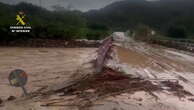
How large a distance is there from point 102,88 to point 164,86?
6.22 ft

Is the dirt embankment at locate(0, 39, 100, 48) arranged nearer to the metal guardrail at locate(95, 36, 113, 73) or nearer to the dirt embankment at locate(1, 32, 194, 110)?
the metal guardrail at locate(95, 36, 113, 73)

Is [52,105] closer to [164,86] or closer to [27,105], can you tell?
[27,105]

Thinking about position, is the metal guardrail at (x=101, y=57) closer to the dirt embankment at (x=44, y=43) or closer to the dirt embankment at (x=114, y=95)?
the dirt embankment at (x=114, y=95)

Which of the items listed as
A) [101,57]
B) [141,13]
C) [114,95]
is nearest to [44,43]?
[101,57]

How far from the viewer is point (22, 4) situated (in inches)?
1622

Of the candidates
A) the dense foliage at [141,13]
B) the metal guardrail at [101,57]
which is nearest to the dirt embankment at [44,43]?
the metal guardrail at [101,57]

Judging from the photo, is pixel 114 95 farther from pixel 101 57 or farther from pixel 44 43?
pixel 44 43

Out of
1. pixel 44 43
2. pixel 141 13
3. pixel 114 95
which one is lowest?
pixel 114 95

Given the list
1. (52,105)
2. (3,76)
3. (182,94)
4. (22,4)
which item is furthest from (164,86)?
(22,4)

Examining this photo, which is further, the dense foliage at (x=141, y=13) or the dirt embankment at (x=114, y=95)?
the dense foliage at (x=141, y=13)

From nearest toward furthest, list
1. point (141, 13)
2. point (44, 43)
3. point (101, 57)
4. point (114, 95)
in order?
point (114, 95) → point (101, 57) → point (44, 43) → point (141, 13)

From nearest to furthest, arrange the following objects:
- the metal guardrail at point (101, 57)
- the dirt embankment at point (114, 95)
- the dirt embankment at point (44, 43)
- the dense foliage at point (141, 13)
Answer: the dirt embankment at point (114, 95) → the metal guardrail at point (101, 57) → the dirt embankment at point (44, 43) → the dense foliage at point (141, 13)

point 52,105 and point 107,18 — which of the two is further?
point 107,18

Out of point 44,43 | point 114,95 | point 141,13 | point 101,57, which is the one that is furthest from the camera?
point 141,13
